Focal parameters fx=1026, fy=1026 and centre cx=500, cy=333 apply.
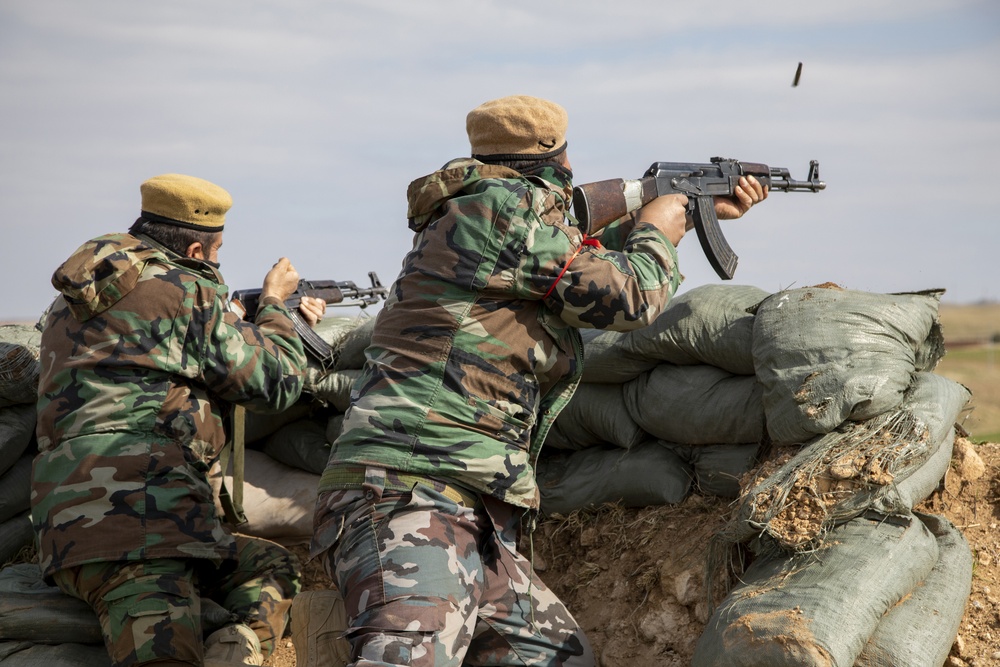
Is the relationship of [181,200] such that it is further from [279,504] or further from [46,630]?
[46,630]

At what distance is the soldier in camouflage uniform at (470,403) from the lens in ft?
9.04

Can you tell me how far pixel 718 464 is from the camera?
3668 mm

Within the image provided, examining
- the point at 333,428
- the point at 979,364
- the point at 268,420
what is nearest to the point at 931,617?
the point at 333,428

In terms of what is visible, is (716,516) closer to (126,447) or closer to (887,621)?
(887,621)

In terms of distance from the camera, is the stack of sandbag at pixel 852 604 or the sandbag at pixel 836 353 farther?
the sandbag at pixel 836 353

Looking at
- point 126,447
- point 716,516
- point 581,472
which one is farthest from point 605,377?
point 126,447

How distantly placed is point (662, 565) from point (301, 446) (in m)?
1.91

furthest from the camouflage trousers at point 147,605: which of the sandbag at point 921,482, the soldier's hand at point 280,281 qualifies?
the sandbag at point 921,482

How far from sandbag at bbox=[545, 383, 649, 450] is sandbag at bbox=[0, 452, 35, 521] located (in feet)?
7.66

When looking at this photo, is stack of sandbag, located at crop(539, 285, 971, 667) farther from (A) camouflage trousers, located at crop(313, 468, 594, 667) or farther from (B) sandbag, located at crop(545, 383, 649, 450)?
(A) camouflage trousers, located at crop(313, 468, 594, 667)

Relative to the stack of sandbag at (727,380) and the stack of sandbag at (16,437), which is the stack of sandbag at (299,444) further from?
the stack of sandbag at (727,380)

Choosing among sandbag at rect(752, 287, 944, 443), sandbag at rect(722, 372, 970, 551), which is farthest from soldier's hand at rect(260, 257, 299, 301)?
sandbag at rect(722, 372, 970, 551)

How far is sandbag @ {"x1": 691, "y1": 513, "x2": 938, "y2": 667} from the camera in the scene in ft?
8.91

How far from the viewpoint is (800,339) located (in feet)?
10.9
